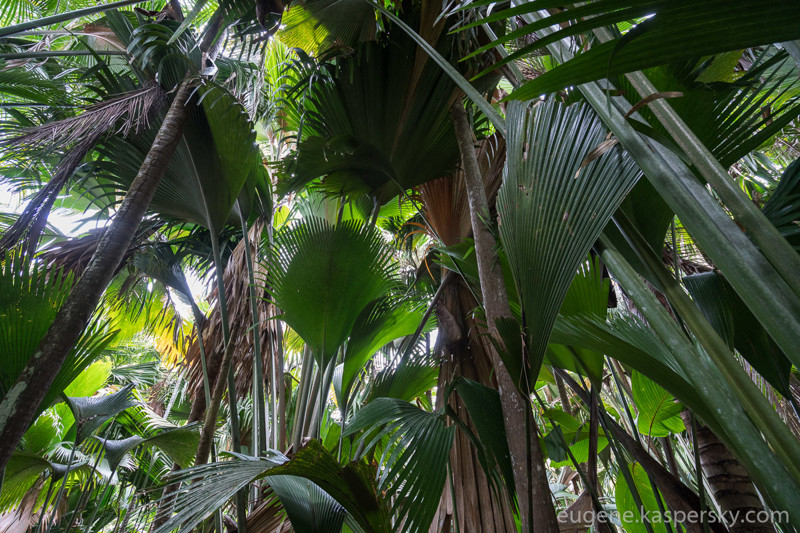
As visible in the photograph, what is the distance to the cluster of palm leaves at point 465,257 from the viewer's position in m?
0.42

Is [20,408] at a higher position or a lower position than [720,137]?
lower

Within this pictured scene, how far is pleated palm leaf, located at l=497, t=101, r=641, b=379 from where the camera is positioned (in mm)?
523

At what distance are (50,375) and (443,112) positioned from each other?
1.31 m

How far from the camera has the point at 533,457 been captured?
65 cm

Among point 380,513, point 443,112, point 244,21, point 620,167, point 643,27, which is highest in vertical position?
point 244,21

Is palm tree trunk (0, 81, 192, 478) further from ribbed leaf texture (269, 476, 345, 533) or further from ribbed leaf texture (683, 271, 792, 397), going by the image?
ribbed leaf texture (683, 271, 792, 397)

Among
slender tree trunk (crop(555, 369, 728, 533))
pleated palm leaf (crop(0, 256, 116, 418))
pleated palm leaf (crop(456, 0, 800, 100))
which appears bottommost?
slender tree trunk (crop(555, 369, 728, 533))

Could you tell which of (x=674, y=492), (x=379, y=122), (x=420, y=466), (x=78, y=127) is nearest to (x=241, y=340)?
(x=78, y=127)

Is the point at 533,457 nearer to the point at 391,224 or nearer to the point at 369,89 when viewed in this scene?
the point at 369,89

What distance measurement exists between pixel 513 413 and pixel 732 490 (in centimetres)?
73

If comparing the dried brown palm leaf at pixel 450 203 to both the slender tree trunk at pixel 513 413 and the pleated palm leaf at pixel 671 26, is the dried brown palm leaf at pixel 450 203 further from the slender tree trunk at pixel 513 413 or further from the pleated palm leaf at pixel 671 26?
the pleated palm leaf at pixel 671 26

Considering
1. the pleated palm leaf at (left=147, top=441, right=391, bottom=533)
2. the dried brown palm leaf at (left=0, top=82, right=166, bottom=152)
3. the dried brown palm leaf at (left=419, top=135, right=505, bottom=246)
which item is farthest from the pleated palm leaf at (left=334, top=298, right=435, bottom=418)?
the dried brown palm leaf at (left=0, top=82, right=166, bottom=152)

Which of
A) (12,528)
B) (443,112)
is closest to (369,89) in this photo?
(443,112)

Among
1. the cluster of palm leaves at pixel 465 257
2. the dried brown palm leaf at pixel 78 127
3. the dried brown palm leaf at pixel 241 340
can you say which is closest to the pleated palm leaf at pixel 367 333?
the cluster of palm leaves at pixel 465 257
